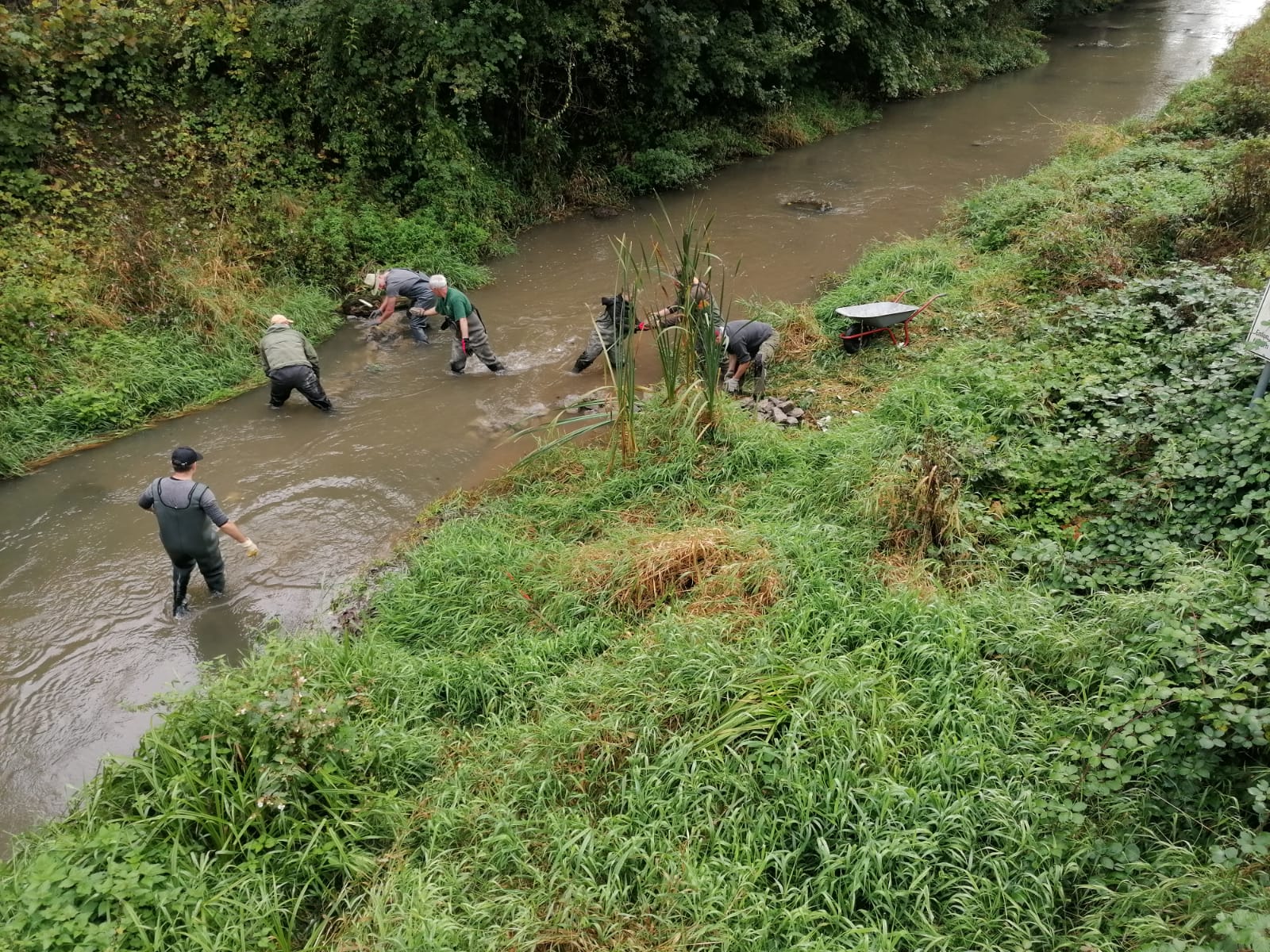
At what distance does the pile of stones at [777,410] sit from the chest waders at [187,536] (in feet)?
15.4

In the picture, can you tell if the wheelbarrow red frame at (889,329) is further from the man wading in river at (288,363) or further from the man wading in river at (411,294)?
the man wading in river at (288,363)

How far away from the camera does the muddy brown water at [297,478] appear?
5.31 m

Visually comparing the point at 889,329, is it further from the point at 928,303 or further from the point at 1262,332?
the point at 1262,332

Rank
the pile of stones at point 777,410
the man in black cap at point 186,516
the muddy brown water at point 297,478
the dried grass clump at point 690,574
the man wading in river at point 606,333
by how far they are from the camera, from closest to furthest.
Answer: the dried grass clump at point 690,574 → the muddy brown water at point 297,478 → the man in black cap at point 186,516 → the pile of stones at point 777,410 → the man wading in river at point 606,333

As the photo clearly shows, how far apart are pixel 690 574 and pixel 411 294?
6.55m

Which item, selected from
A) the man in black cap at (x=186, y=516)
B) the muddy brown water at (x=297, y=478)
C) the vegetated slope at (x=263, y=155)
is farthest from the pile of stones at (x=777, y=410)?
the vegetated slope at (x=263, y=155)

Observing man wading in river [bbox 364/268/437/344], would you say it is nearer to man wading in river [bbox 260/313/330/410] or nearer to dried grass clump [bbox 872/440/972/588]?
man wading in river [bbox 260/313/330/410]

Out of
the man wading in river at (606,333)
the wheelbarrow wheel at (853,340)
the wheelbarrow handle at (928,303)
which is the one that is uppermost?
the man wading in river at (606,333)

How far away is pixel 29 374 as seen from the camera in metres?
8.01

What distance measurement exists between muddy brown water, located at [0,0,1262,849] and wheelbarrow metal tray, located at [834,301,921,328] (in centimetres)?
247

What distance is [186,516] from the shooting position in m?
5.47

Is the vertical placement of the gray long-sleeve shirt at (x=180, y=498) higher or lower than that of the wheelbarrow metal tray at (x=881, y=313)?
higher

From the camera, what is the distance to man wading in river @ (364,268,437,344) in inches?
385

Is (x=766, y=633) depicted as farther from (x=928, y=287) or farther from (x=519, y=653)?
(x=928, y=287)
